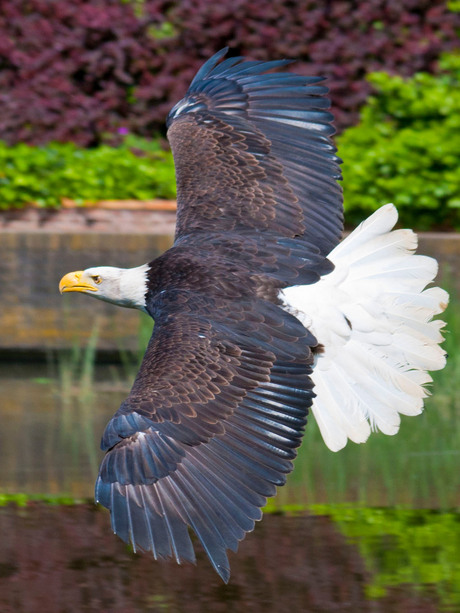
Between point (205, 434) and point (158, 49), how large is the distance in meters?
5.03

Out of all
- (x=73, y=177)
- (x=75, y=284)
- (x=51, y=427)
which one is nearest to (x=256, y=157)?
(x=75, y=284)

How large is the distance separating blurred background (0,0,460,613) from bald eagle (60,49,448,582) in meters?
0.54

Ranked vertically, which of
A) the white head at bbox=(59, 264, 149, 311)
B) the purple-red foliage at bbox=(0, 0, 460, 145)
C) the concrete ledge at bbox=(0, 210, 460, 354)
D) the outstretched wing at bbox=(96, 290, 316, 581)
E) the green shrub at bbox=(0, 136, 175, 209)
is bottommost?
the outstretched wing at bbox=(96, 290, 316, 581)

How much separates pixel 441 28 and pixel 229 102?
342 cm

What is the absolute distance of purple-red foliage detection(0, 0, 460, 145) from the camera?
8.15 meters

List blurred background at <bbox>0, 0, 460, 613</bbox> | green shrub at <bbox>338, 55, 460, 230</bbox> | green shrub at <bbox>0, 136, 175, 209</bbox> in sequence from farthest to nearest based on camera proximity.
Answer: green shrub at <bbox>0, 136, 175, 209</bbox> < green shrub at <bbox>338, 55, 460, 230</bbox> < blurred background at <bbox>0, 0, 460, 613</bbox>

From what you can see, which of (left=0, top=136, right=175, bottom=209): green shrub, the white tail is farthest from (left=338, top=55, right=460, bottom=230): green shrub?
the white tail

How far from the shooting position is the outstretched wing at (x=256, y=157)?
487 cm

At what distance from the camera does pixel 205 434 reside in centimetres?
387

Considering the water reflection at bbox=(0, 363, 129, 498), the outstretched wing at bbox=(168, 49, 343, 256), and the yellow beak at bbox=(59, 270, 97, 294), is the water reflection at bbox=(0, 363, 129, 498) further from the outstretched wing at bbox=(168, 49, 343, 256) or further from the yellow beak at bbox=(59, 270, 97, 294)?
the outstretched wing at bbox=(168, 49, 343, 256)

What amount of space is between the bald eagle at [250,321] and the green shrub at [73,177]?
2.11 meters

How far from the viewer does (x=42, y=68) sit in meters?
8.37

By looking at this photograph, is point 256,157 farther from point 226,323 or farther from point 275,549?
point 275,549

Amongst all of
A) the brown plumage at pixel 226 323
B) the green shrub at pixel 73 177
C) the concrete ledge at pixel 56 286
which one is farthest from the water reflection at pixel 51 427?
the brown plumage at pixel 226 323
